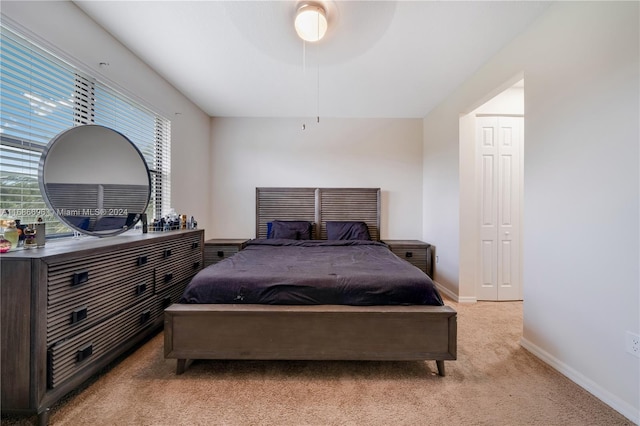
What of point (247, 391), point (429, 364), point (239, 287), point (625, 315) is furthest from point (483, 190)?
point (247, 391)

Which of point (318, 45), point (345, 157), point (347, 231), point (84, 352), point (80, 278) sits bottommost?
point (84, 352)

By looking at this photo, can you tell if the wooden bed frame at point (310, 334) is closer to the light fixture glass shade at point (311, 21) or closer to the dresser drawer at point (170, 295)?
the dresser drawer at point (170, 295)

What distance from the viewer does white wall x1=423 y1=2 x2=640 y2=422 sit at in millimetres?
1393

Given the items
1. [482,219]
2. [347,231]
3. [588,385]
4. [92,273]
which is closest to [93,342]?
[92,273]

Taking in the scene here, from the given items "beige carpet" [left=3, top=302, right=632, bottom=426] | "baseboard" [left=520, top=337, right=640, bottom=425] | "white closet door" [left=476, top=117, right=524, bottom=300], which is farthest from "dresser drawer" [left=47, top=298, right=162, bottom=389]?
"white closet door" [left=476, top=117, right=524, bottom=300]

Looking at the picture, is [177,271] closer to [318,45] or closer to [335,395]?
[335,395]

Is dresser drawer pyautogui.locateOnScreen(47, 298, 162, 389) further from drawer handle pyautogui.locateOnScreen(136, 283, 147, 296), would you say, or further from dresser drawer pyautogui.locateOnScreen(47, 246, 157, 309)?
dresser drawer pyautogui.locateOnScreen(47, 246, 157, 309)

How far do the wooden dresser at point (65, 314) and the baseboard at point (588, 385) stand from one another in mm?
3052

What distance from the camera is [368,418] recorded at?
53.9 inches

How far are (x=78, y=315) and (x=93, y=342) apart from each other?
241 mm

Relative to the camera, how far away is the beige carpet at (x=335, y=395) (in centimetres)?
137

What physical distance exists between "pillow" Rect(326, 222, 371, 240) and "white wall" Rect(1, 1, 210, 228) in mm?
1965

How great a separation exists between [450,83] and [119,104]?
346 centimetres

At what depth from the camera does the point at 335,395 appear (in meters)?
1.54
